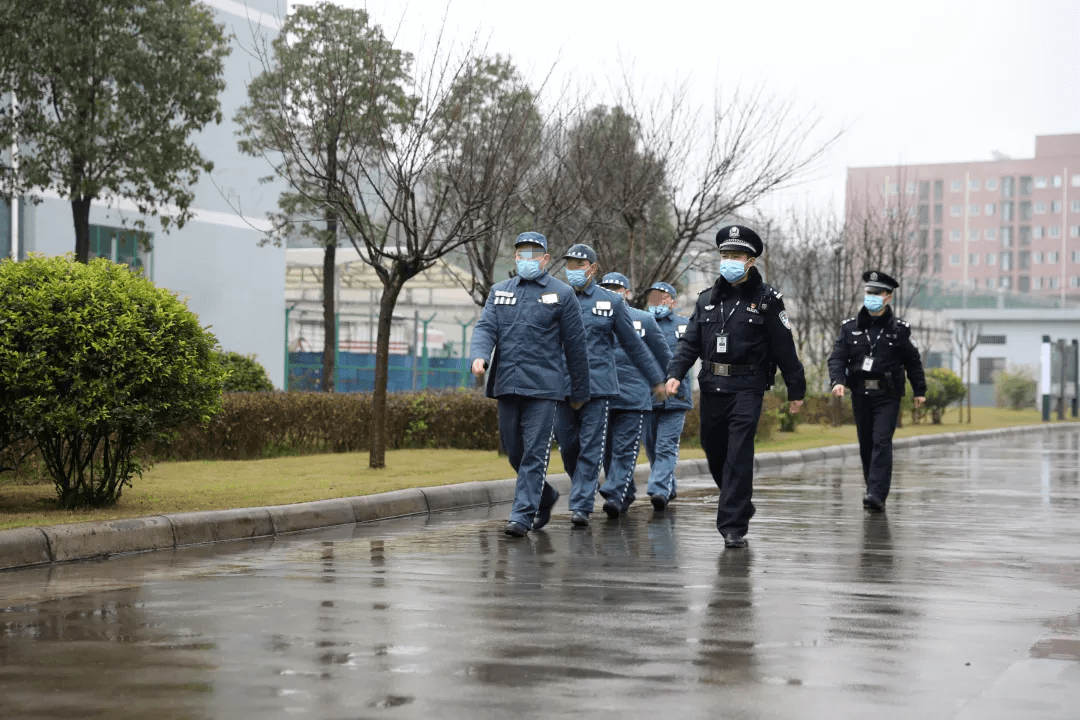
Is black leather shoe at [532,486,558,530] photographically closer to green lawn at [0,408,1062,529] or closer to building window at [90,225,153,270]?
green lawn at [0,408,1062,529]

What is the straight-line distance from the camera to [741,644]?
Result: 588cm

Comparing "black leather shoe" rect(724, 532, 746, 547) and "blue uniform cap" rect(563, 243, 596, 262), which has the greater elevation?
"blue uniform cap" rect(563, 243, 596, 262)

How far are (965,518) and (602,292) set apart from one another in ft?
11.5

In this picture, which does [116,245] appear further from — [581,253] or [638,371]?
[581,253]

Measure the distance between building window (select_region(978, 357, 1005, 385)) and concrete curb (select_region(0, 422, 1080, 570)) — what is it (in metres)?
61.2

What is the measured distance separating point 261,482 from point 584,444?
347 centimetres

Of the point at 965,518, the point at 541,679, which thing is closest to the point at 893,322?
the point at 965,518

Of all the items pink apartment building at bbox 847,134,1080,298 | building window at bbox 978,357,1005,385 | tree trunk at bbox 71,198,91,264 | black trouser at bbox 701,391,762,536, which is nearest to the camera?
black trouser at bbox 701,391,762,536

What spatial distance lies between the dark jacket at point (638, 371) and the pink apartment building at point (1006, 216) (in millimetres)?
119747

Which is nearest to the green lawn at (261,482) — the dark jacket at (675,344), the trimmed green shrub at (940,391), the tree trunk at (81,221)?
the dark jacket at (675,344)

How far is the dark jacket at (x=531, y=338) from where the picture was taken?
394 inches

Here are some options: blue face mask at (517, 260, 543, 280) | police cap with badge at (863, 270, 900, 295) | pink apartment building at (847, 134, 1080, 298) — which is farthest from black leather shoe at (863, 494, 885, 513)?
pink apartment building at (847, 134, 1080, 298)

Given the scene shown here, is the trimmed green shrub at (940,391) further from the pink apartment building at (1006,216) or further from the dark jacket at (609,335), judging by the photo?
the pink apartment building at (1006,216)

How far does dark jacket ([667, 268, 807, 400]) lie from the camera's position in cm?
977
